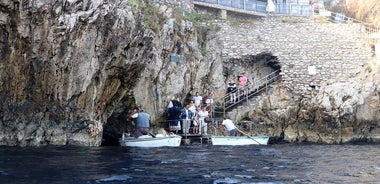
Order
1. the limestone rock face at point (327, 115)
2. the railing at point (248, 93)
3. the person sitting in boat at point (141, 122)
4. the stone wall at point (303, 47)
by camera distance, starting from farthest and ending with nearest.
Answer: the stone wall at point (303, 47), the railing at point (248, 93), the limestone rock face at point (327, 115), the person sitting in boat at point (141, 122)

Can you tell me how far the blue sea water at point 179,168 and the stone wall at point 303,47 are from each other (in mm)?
11039

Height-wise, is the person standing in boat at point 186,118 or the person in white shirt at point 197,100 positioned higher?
the person in white shirt at point 197,100

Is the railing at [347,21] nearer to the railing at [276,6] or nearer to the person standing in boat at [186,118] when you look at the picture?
the railing at [276,6]

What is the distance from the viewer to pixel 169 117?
23109 millimetres

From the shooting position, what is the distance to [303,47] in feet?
92.1

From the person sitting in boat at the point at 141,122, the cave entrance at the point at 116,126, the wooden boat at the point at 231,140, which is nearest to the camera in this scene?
the person sitting in boat at the point at 141,122

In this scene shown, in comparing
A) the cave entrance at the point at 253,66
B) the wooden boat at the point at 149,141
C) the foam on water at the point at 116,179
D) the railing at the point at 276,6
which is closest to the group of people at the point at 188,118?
the wooden boat at the point at 149,141

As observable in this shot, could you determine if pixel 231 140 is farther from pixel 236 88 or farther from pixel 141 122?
pixel 236 88

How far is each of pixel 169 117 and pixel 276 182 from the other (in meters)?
13.2

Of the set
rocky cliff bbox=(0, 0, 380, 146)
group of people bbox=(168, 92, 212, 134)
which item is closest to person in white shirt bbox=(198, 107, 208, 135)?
group of people bbox=(168, 92, 212, 134)

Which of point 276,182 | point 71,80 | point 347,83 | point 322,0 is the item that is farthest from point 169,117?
point 322,0

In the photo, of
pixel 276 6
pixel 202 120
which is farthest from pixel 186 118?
pixel 276 6

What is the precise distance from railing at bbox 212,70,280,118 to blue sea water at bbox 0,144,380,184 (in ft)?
30.6

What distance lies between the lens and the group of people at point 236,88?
26.1 meters
